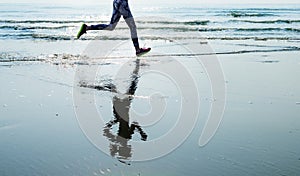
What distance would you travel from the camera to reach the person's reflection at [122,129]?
5094 millimetres

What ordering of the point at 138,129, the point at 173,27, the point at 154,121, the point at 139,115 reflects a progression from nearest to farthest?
the point at 138,129 < the point at 154,121 < the point at 139,115 < the point at 173,27

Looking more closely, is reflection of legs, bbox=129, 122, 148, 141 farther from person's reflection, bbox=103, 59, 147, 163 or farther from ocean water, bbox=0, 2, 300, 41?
ocean water, bbox=0, 2, 300, 41

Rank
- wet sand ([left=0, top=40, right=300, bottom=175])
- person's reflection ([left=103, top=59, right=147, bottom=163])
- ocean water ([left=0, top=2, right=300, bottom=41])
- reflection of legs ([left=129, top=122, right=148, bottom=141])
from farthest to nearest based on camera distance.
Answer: ocean water ([left=0, top=2, right=300, bottom=41]), reflection of legs ([left=129, top=122, right=148, bottom=141]), person's reflection ([left=103, top=59, right=147, bottom=163]), wet sand ([left=0, top=40, right=300, bottom=175])

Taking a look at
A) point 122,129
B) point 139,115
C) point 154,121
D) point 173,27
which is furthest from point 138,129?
point 173,27

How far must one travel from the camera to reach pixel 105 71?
10086 millimetres

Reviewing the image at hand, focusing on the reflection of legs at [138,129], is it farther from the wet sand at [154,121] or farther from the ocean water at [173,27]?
the ocean water at [173,27]

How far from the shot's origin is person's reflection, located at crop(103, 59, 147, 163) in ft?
16.7

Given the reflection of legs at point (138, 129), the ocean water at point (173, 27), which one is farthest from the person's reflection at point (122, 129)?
the ocean water at point (173, 27)

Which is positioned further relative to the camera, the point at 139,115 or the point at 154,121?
the point at 139,115

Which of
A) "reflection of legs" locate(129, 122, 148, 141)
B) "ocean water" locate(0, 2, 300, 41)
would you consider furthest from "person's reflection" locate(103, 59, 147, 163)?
"ocean water" locate(0, 2, 300, 41)

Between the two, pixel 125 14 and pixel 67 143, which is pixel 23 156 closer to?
pixel 67 143

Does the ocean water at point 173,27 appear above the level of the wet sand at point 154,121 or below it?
above

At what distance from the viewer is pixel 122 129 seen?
597 cm

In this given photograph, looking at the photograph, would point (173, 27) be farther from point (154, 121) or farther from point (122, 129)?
point (122, 129)
